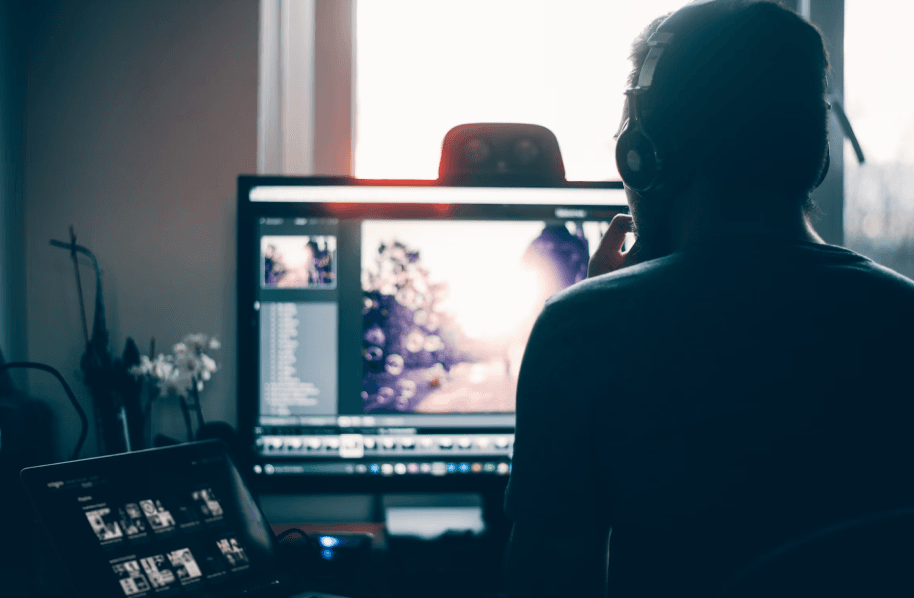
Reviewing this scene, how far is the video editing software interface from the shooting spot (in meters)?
0.87

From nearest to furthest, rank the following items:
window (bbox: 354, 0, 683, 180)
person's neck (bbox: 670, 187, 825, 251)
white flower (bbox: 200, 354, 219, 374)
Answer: person's neck (bbox: 670, 187, 825, 251), white flower (bbox: 200, 354, 219, 374), window (bbox: 354, 0, 683, 180)

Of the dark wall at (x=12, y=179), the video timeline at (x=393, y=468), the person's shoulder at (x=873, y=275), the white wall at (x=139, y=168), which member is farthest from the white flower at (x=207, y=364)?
the person's shoulder at (x=873, y=275)

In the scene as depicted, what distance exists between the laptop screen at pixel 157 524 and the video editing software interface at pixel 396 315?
110mm

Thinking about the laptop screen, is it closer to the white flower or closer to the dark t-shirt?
the white flower

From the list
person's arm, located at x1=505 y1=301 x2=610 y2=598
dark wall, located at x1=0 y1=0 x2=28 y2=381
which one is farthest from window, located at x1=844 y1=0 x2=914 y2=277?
dark wall, located at x1=0 y1=0 x2=28 y2=381

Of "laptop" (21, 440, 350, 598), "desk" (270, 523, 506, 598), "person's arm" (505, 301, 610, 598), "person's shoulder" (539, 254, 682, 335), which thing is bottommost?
"desk" (270, 523, 506, 598)

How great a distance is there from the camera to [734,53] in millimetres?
521

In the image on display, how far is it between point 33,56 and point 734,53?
1.15 meters

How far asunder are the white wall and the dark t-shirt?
784mm

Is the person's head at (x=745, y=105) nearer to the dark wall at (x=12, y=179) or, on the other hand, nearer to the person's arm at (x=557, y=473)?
the person's arm at (x=557, y=473)

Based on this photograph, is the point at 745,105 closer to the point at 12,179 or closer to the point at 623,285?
the point at 623,285

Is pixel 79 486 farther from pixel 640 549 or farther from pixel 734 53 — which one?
pixel 734 53

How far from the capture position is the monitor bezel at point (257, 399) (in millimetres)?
854

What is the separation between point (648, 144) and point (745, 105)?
0.31 ft
